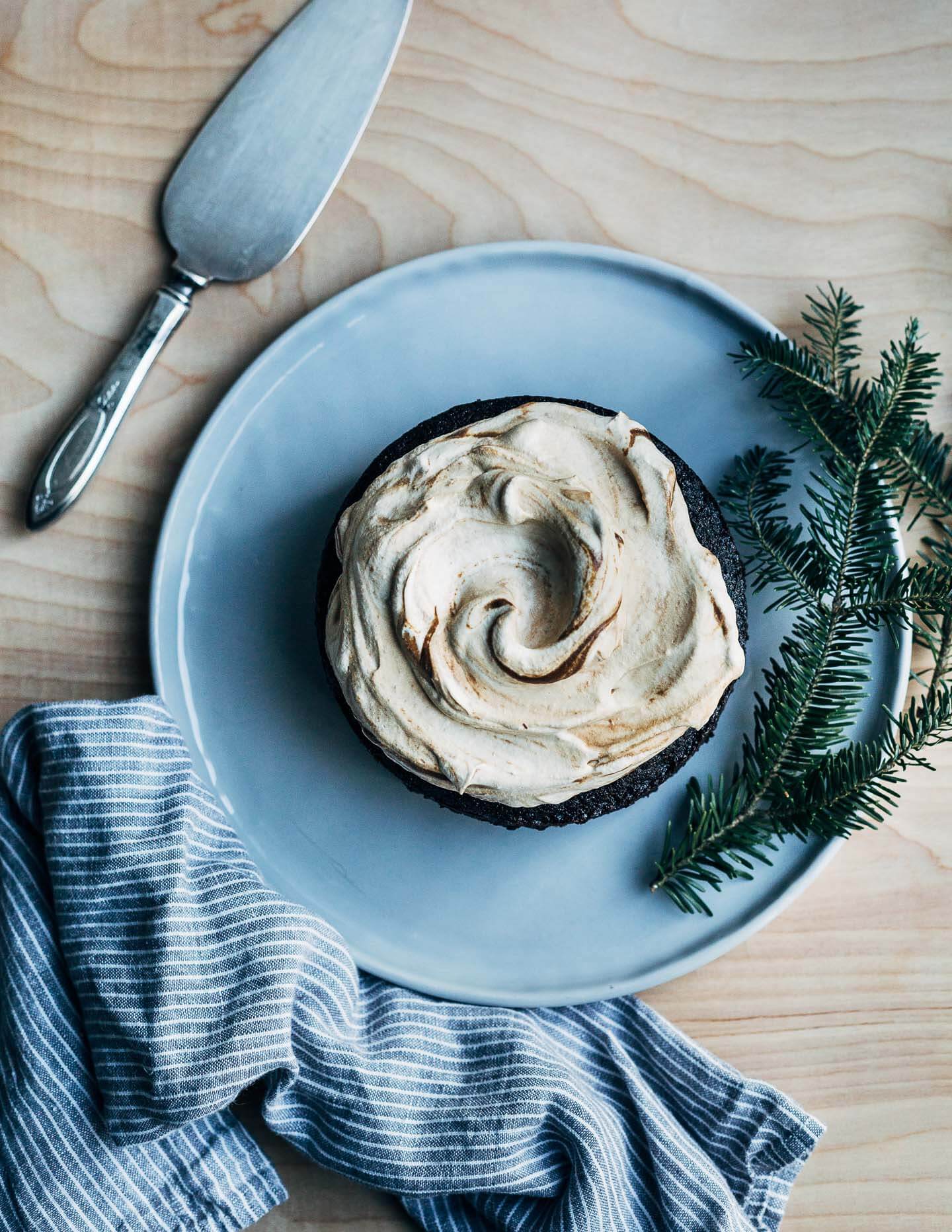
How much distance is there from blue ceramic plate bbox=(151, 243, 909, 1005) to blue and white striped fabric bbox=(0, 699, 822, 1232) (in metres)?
0.08

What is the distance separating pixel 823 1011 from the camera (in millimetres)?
1320

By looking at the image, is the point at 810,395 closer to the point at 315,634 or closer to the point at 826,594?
the point at 826,594

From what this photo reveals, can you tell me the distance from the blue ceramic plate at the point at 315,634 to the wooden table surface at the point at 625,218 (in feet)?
0.25

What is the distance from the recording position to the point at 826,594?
47.9 inches

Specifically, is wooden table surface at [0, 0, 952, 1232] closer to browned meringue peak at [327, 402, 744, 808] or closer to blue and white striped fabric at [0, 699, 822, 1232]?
blue and white striped fabric at [0, 699, 822, 1232]

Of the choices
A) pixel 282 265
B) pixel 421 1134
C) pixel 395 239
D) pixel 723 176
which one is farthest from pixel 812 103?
pixel 421 1134

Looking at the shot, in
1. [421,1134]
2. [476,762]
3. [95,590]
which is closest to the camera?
[476,762]

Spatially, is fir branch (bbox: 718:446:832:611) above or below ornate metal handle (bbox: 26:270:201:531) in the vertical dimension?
above

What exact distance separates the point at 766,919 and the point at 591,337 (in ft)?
2.64

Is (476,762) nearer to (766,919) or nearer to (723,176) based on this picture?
(766,919)

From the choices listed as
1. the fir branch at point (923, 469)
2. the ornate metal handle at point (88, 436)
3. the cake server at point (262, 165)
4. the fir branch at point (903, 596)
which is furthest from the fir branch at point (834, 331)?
the ornate metal handle at point (88, 436)

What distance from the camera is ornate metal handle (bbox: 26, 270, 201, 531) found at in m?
1.27

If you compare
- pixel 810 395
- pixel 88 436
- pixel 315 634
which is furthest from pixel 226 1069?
pixel 810 395

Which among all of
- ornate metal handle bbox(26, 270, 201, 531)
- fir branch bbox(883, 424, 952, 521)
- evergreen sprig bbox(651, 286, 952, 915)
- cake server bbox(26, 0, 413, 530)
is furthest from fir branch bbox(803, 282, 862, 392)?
ornate metal handle bbox(26, 270, 201, 531)
